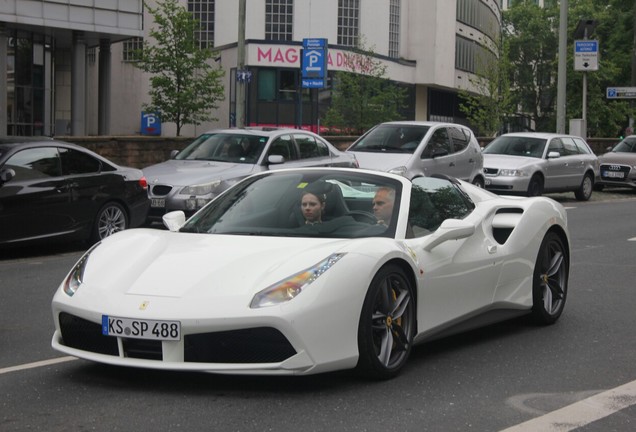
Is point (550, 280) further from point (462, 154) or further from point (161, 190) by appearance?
point (462, 154)

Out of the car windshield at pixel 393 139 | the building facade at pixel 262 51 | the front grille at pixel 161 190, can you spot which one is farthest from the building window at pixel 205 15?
the front grille at pixel 161 190

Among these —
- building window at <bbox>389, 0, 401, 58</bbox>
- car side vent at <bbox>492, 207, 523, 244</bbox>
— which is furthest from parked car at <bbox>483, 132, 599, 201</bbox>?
building window at <bbox>389, 0, 401, 58</bbox>

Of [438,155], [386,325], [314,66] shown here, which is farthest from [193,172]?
[314,66]

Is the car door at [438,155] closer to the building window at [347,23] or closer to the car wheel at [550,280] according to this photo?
the car wheel at [550,280]

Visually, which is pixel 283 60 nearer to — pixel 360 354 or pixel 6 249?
pixel 6 249

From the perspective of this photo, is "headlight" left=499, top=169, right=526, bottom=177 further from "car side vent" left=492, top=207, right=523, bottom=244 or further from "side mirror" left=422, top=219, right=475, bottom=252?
"side mirror" left=422, top=219, right=475, bottom=252

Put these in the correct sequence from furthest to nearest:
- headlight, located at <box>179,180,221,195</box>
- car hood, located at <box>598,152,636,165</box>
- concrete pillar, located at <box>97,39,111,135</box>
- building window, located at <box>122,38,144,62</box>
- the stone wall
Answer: building window, located at <box>122,38,144,62</box>
concrete pillar, located at <box>97,39,111,135</box>
car hood, located at <box>598,152,636,165</box>
the stone wall
headlight, located at <box>179,180,221,195</box>

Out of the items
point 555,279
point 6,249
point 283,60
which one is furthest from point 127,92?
point 555,279

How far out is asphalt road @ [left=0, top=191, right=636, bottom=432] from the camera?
17.9 ft

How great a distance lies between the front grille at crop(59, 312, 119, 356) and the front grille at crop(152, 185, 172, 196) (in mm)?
10450

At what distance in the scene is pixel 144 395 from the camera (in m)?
5.90

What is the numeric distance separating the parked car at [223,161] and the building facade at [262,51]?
18616 millimetres

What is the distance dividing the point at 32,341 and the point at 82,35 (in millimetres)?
33118

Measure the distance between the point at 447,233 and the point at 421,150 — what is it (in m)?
13.9
